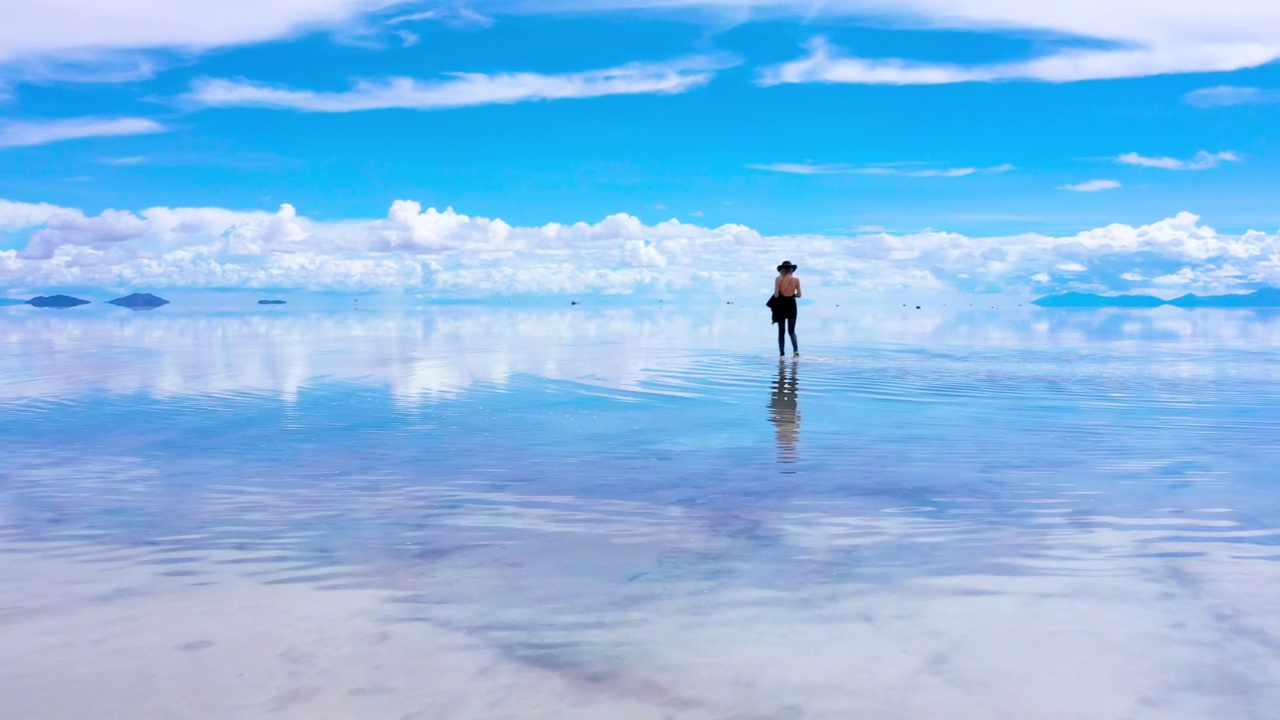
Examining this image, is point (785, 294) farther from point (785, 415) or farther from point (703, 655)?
point (703, 655)

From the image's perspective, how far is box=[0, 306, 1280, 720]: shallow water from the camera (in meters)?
4.86

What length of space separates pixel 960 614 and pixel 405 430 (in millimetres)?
9655

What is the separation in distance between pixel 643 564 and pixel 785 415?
8.80 m

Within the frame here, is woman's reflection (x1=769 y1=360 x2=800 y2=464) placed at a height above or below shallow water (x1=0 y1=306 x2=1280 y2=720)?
above

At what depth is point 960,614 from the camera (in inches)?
230

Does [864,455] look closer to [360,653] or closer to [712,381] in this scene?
[360,653]

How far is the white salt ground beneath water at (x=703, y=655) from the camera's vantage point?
15.3 feet

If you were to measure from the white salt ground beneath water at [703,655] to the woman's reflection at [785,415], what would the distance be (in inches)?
207

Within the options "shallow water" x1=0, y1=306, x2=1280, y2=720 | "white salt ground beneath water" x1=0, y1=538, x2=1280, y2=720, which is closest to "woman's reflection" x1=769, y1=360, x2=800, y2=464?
"shallow water" x1=0, y1=306, x2=1280, y2=720

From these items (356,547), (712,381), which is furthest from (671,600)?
(712,381)

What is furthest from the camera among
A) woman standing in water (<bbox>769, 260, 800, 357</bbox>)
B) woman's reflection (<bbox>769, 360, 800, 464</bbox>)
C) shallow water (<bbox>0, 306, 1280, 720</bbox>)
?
woman standing in water (<bbox>769, 260, 800, 357</bbox>)

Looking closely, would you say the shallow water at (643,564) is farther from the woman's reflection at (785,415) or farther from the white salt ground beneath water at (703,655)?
the woman's reflection at (785,415)

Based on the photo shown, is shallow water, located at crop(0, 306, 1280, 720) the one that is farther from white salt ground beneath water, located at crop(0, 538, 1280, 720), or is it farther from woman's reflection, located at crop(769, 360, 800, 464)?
woman's reflection, located at crop(769, 360, 800, 464)

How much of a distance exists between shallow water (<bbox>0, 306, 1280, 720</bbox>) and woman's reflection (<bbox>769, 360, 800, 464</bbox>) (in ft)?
0.44
